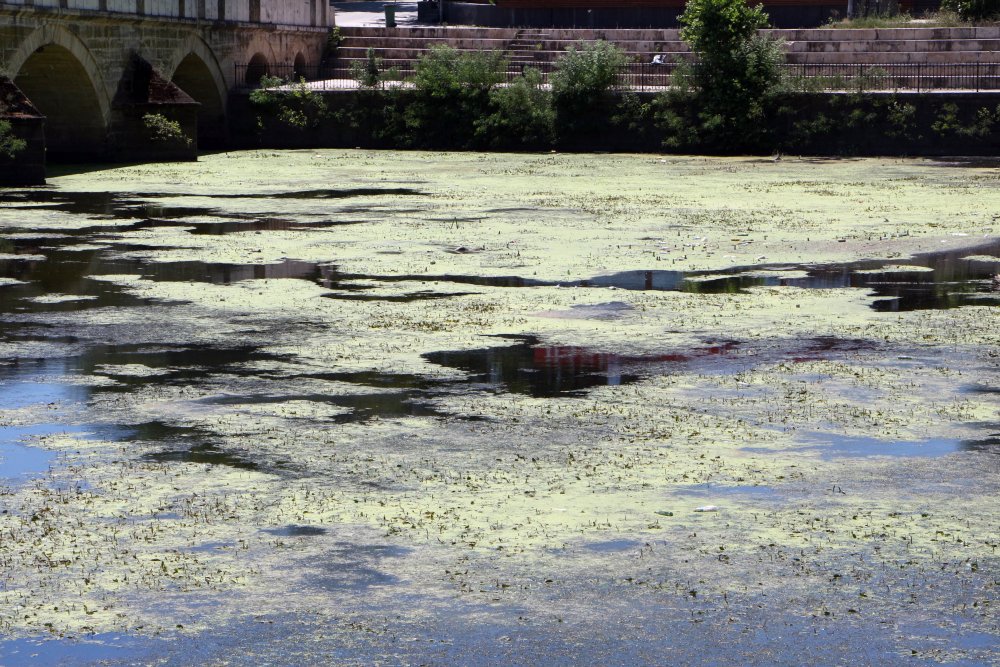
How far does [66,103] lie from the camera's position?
2844cm

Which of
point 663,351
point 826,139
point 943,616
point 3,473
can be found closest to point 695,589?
point 943,616

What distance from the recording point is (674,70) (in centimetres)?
3303

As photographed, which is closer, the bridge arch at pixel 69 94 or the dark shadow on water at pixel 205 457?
the dark shadow on water at pixel 205 457

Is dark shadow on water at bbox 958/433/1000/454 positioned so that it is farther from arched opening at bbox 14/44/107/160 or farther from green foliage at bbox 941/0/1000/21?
green foliage at bbox 941/0/1000/21

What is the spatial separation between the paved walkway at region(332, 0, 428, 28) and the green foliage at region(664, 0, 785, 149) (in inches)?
571

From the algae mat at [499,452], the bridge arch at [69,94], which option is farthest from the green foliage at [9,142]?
the algae mat at [499,452]

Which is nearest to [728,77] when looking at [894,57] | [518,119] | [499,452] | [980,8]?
[518,119]

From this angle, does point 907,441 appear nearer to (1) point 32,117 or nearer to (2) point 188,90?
(1) point 32,117

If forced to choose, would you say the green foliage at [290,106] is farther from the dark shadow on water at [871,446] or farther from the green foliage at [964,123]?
the dark shadow on water at [871,446]

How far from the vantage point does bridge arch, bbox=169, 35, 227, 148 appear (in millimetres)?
33281

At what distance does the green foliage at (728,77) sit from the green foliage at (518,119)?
8.93ft

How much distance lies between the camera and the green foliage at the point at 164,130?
2859 cm

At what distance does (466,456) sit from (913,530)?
2.10 meters

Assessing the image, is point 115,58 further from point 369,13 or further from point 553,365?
point 369,13
